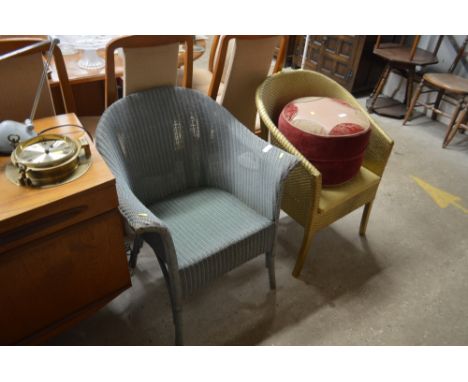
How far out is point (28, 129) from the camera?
3.64ft

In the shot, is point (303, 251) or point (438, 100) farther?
point (438, 100)

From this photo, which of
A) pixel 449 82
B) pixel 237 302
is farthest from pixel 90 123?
pixel 449 82

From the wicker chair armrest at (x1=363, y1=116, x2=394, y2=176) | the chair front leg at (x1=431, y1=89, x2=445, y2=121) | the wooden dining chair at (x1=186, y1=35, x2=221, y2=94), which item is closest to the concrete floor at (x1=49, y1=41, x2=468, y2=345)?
the wicker chair armrest at (x1=363, y1=116, x2=394, y2=176)

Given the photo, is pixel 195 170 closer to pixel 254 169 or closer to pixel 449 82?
pixel 254 169

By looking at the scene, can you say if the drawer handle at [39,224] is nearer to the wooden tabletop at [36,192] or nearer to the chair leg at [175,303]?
the wooden tabletop at [36,192]

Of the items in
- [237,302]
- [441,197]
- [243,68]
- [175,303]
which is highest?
[243,68]

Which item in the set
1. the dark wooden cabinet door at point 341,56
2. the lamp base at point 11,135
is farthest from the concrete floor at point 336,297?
the dark wooden cabinet door at point 341,56

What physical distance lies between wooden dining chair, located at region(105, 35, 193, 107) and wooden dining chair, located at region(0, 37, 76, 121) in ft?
0.65

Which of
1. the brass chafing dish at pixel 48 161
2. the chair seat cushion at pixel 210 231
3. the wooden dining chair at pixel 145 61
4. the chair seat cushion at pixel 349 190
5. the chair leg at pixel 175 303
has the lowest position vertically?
the chair leg at pixel 175 303

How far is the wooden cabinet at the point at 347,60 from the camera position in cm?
310

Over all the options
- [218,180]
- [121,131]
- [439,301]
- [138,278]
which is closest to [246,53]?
[218,180]

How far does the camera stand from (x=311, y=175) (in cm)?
140

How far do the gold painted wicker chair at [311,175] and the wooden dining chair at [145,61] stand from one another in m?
0.42

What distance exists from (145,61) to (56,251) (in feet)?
2.67
